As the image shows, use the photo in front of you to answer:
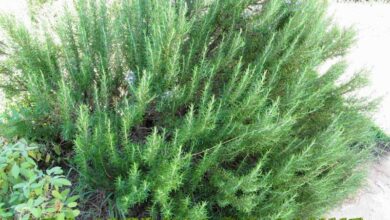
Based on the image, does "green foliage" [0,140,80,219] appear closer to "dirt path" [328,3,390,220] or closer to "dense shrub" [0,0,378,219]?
"dense shrub" [0,0,378,219]

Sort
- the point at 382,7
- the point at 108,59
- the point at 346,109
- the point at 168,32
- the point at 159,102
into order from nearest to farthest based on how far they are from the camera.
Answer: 1. the point at 168,32
2. the point at 159,102
3. the point at 108,59
4. the point at 346,109
5. the point at 382,7

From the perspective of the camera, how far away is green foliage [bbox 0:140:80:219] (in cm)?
184

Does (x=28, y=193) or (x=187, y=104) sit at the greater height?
(x=187, y=104)

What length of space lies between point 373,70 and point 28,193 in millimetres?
5929

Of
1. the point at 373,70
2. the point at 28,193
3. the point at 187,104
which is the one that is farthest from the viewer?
the point at 373,70

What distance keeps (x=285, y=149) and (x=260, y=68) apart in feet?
1.66

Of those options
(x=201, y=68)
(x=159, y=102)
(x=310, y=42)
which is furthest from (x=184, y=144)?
(x=310, y=42)

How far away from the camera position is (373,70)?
6324 mm

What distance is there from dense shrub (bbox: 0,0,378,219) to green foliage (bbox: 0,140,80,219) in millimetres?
208

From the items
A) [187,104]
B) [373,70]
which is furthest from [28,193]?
[373,70]

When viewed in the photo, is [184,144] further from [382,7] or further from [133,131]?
[382,7]

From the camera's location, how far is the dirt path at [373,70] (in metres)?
3.51

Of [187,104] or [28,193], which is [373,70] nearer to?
[187,104]

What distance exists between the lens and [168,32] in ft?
6.82
